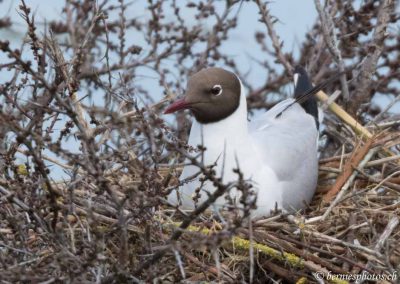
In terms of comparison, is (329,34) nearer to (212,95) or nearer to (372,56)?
(372,56)

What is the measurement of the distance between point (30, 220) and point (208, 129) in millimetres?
1749

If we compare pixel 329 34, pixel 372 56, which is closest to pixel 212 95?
pixel 329 34

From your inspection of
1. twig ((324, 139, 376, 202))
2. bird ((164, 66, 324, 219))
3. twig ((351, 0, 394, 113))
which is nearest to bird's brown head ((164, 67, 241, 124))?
bird ((164, 66, 324, 219))

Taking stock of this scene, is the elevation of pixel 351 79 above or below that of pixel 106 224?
above

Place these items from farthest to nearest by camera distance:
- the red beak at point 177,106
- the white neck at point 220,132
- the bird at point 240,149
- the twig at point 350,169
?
the twig at point 350,169
the white neck at point 220,132
the bird at point 240,149
the red beak at point 177,106

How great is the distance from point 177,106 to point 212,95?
288 mm

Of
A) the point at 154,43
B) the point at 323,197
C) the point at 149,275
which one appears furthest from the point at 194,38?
the point at 149,275

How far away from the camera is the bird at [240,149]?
5.62 metres

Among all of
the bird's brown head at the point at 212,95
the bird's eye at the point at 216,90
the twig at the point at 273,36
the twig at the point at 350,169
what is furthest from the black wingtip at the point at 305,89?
the bird's eye at the point at 216,90

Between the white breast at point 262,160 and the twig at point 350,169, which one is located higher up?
the white breast at point 262,160

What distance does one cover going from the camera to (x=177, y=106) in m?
5.54

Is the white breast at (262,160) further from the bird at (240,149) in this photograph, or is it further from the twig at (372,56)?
the twig at (372,56)

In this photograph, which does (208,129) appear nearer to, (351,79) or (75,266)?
(351,79)

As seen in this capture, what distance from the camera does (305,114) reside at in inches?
257
